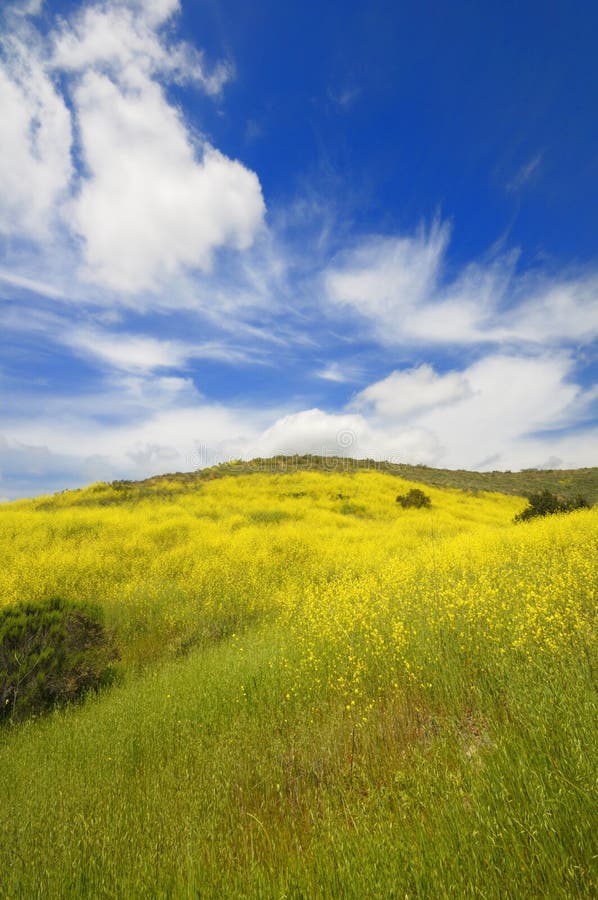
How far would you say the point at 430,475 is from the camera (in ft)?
137

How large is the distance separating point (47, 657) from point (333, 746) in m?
4.75

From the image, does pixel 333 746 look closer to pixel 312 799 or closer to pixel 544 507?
pixel 312 799

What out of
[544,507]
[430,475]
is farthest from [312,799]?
[430,475]

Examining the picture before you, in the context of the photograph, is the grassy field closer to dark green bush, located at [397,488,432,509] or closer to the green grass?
the green grass

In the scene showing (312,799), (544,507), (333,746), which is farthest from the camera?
(544,507)

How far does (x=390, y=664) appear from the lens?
5.04 m

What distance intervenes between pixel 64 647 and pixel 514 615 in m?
6.46

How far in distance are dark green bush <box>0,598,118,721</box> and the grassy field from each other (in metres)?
0.43

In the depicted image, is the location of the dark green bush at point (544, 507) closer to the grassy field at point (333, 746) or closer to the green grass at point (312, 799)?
the grassy field at point (333, 746)

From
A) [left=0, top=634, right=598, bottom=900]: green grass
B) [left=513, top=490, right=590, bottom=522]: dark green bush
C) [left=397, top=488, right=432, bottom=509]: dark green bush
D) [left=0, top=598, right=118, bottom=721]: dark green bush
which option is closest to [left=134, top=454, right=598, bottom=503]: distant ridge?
[left=397, top=488, right=432, bottom=509]: dark green bush

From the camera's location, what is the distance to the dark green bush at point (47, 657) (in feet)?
19.1

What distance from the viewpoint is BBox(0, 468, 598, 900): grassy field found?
84.3 inches

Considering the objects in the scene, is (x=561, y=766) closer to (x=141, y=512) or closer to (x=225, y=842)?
(x=225, y=842)

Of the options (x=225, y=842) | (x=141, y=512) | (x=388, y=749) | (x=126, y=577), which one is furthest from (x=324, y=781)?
(x=141, y=512)
